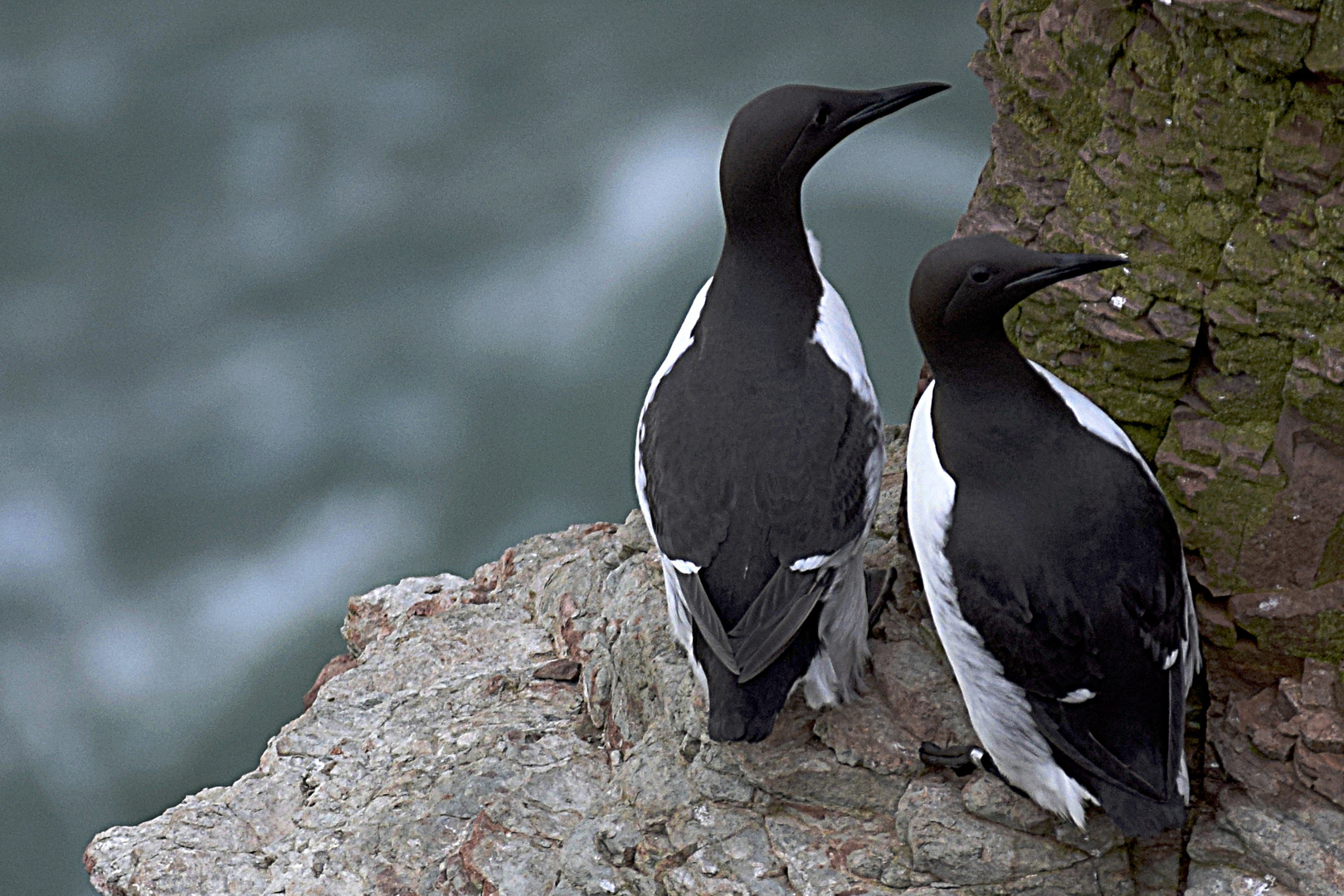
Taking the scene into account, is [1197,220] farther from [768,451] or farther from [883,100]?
[768,451]

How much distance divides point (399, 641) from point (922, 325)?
2757mm

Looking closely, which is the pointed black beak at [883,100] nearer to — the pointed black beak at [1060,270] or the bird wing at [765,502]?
the bird wing at [765,502]

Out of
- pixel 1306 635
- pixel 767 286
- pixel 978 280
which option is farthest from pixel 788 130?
pixel 1306 635

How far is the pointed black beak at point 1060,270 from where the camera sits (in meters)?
3.43

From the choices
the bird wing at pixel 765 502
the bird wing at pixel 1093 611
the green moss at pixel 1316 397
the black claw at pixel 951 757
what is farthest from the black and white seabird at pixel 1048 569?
the green moss at pixel 1316 397

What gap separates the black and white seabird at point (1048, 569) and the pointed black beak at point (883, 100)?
0.65 metres

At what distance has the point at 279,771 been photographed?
5.08 m

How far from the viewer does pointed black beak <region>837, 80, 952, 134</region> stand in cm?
409

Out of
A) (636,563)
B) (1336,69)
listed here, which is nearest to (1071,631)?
(1336,69)

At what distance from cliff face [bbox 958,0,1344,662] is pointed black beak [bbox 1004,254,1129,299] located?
0.83 ft

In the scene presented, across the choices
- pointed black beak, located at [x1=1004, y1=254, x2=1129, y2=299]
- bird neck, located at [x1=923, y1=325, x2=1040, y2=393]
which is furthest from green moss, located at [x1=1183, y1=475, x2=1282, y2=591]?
pointed black beak, located at [x1=1004, y1=254, x2=1129, y2=299]

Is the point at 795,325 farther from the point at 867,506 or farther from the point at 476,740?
the point at 476,740

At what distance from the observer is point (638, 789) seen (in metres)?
4.15

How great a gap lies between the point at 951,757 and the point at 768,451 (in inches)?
35.8
